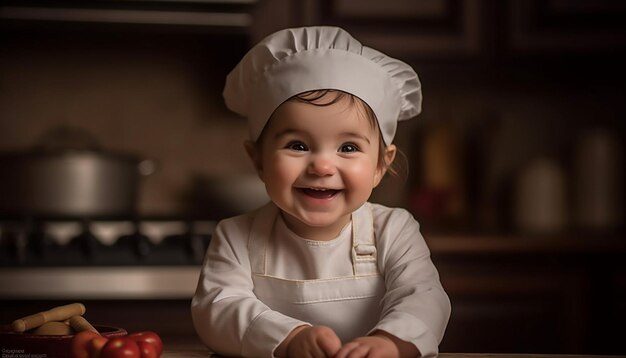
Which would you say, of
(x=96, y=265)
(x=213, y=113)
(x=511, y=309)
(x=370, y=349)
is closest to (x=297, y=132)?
(x=370, y=349)

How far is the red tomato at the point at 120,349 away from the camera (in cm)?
71

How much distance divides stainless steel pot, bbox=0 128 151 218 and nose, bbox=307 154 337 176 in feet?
4.08

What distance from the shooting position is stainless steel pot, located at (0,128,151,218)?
196 centimetres

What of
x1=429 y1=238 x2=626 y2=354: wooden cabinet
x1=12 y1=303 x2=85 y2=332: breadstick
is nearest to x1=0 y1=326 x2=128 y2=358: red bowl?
x1=12 y1=303 x2=85 y2=332: breadstick

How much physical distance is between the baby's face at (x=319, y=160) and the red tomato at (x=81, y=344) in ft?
0.77

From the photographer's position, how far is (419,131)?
2.60 m

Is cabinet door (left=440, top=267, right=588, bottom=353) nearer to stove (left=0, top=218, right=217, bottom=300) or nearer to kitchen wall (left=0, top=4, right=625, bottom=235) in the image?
kitchen wall (left=0, top=4, right=625, bottom=235)

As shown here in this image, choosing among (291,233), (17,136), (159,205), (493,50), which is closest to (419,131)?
(493,50)

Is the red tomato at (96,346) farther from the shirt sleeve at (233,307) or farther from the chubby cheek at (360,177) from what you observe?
the chubby cheek at (360,177)

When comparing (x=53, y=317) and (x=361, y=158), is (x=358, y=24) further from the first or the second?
(x=53, y=317)

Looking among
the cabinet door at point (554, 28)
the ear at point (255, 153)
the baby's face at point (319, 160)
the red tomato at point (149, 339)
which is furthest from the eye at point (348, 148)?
the cabinet door at point (554, 28)

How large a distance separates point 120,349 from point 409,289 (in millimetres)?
309

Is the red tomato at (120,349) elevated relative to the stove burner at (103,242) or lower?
elevated

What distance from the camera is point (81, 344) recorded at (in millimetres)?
727
